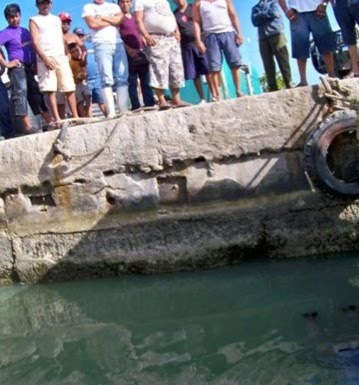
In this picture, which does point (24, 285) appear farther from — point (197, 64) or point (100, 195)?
point (197, 64)

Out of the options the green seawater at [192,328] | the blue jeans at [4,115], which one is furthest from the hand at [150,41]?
the green seawater at [192,328]

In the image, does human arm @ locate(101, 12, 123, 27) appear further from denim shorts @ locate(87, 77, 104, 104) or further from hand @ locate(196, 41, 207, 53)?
denim shorts @ locate(87, 77, 104, 104)

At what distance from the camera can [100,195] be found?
6.52m

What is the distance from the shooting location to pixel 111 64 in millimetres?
7078

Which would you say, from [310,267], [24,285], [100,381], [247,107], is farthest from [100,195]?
[100,381]

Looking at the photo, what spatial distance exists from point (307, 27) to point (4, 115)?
339 centimetres

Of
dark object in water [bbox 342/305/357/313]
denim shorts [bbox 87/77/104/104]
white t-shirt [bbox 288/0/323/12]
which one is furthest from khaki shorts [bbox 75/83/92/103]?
dark object in water [bbox 342/305/357/313]

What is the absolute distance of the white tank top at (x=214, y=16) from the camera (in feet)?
23.0

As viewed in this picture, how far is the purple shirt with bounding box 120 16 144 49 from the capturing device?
24.2ft

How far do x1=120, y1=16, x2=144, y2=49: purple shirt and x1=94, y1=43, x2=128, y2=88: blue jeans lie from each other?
0.27 metres

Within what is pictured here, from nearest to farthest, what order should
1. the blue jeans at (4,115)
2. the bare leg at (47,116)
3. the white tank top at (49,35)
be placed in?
the white tank top at (49,35), the blue jeans at (4,115), the bare leg at (47,116)

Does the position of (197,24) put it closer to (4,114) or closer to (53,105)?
(53,105)

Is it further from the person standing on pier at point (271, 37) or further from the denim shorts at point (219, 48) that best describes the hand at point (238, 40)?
the person standing on pier at point (271, 37)

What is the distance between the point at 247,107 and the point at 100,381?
3078mm
